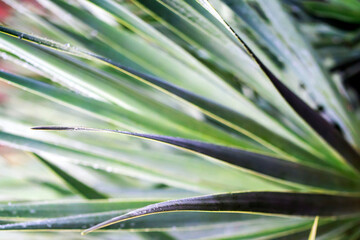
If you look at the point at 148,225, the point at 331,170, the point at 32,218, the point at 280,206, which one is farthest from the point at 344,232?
the point at 32,218

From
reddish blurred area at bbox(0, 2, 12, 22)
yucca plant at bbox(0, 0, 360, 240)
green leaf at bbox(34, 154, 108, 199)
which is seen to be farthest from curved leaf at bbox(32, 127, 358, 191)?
reddish blurred area at bbox(0, 2, 12, 22)

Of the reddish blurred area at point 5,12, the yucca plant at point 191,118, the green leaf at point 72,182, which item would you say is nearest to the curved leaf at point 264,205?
the yucca plant at point 191,118

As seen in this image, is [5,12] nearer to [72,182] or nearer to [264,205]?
[72,182]

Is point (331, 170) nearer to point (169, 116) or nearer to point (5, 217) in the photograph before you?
point (169, 116)

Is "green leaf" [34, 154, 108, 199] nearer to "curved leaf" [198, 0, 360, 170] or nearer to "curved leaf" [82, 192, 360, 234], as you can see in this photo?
"curved leaf" [82, 192, 360, 234]

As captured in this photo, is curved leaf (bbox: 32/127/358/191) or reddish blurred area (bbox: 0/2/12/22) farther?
reddish blurred area (bbox: 0/2/12/22)

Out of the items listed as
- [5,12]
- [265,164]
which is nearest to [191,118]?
[265,164]

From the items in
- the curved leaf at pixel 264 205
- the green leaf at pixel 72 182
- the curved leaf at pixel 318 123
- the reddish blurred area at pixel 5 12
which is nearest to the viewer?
the curved leaf at pixel 264 205

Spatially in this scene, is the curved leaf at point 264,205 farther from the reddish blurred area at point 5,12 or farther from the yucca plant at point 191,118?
the reddish blurred area at point 5,12
